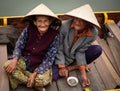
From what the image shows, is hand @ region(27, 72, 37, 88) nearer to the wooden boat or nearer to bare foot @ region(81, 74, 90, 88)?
the wooden boat

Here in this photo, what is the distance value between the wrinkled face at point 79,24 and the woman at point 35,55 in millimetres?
165

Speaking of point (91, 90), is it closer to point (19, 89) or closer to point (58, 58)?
point (58, 58)

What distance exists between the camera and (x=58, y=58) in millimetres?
2678

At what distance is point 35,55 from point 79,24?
0.49 m

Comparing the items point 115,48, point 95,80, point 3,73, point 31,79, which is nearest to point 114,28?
point 115,48

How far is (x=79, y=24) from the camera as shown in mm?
2547

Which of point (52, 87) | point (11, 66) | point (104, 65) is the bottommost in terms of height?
point (52, 87)

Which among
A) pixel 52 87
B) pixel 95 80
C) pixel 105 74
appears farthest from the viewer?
pixel 105 74

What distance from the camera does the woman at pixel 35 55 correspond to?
2.51 m

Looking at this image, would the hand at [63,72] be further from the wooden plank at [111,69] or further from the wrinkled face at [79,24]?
the wooden plank at [111,69]

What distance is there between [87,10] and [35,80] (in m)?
0.78

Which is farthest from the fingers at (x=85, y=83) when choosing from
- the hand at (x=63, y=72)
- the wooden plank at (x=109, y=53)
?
the wooden plank at (x=109, y=53)

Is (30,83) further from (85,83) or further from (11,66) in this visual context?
(85,83)

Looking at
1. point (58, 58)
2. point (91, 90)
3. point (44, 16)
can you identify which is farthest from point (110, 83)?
point (44, 16)
